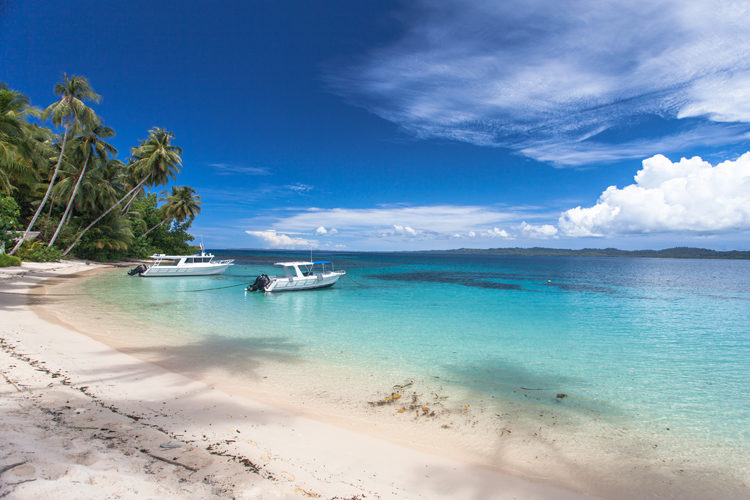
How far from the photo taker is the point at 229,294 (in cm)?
2428

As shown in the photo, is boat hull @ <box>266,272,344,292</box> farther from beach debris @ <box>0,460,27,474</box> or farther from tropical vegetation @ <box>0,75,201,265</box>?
beach debris @ <box>0,460,27,474</box>

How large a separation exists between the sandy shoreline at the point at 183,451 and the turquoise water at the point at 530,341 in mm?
3685

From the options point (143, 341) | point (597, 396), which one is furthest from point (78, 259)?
point (597, 396)

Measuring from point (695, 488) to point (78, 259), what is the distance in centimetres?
5110

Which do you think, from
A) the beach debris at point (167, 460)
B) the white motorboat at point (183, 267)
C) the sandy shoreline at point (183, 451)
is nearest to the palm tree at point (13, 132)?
the white motorboat at point (183, 267)

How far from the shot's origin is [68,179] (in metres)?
34.6

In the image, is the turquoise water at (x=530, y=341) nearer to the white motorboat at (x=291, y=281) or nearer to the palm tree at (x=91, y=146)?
the white motorboat at (x=291, y=281)

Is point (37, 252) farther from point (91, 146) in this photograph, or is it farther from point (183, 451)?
point (183, 451)

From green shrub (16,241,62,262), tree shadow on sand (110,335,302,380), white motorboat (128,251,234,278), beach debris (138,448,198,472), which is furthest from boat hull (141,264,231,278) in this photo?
beach debris (138,448,198,472)

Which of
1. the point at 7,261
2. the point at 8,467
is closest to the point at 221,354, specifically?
the point at 8,467

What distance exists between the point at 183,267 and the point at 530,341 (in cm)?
3211

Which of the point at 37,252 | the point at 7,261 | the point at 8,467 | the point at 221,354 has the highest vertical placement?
the point at 37,252

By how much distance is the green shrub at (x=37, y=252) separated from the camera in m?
30.9

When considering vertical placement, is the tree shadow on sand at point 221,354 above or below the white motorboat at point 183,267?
below
